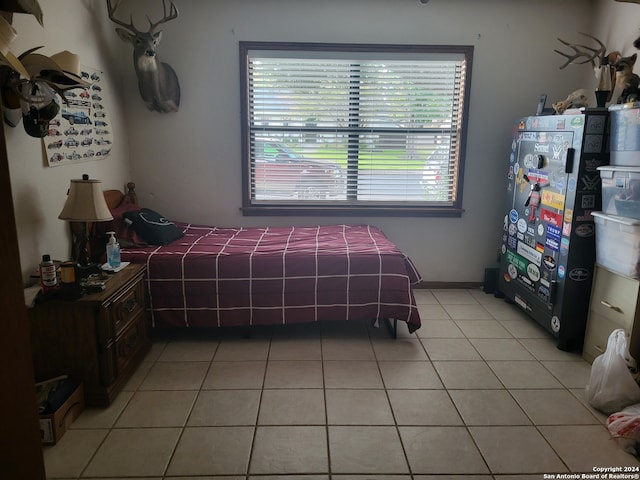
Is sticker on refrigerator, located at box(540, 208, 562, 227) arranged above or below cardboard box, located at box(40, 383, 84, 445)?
above

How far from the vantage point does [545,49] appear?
3.83m

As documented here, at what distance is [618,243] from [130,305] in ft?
9.43

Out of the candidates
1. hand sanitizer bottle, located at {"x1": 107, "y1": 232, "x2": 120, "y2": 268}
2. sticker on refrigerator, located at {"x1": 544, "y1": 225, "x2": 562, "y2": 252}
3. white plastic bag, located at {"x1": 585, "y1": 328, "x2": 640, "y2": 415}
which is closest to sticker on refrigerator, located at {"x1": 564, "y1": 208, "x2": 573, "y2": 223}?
sticker on refrigerator, located at {"x1": 544, "y1": 225, "x2": 562, "y2": 252}

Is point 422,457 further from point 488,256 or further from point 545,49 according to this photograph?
point 545,49

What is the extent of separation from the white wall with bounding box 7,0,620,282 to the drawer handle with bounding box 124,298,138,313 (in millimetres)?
1273

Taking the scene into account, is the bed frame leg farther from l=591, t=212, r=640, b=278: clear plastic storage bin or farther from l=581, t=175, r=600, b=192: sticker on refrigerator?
l=581, t=175, r=600, b=192: sticker on refrigerator

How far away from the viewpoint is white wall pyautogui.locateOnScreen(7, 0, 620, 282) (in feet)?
12.2

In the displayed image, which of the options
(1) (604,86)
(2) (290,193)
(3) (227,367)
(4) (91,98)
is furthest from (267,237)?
(1) (604,86)

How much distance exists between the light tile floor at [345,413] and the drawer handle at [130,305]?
406 millimetres

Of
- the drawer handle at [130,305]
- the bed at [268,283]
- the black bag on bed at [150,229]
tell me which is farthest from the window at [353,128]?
the drawer handle at [130,305]

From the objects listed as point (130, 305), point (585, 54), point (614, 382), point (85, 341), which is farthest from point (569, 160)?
point (85, 341)

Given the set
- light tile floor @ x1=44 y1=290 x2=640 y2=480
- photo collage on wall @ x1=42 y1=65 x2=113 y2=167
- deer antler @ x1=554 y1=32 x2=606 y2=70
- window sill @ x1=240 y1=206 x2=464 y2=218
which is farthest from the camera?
window sill @ x1=240 y1=206 x2=464 y2=218

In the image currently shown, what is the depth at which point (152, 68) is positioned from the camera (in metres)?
3.40

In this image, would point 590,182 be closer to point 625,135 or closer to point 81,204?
point 625,135
